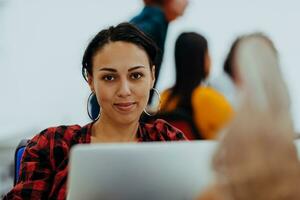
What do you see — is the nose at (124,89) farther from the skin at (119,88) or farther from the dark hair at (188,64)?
the dark hair at (188,64)

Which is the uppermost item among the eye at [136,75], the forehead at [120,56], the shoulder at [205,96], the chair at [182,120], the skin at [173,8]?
the skin at [173,8]

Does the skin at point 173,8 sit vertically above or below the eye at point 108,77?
above

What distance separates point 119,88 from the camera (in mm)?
1181

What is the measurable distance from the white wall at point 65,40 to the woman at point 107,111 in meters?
1.40

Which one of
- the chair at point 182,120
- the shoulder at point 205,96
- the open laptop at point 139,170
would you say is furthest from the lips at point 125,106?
the shoulder at point 205,96

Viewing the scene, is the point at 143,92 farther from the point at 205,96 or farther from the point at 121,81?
the point at 205,96

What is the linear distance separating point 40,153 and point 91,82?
0.66ft

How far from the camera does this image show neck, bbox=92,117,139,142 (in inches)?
48.1

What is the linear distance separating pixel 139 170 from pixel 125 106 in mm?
A: 474

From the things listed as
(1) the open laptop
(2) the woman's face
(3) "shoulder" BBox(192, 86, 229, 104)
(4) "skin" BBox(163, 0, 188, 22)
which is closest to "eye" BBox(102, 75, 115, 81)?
(2) the woman's face

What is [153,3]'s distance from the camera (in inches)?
107

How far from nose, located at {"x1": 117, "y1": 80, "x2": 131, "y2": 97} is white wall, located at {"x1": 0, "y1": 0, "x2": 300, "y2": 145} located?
1468mm

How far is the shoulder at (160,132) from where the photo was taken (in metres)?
1.27

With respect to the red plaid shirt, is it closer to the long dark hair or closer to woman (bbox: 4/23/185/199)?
woman (bbox: 4/23/185/199)
